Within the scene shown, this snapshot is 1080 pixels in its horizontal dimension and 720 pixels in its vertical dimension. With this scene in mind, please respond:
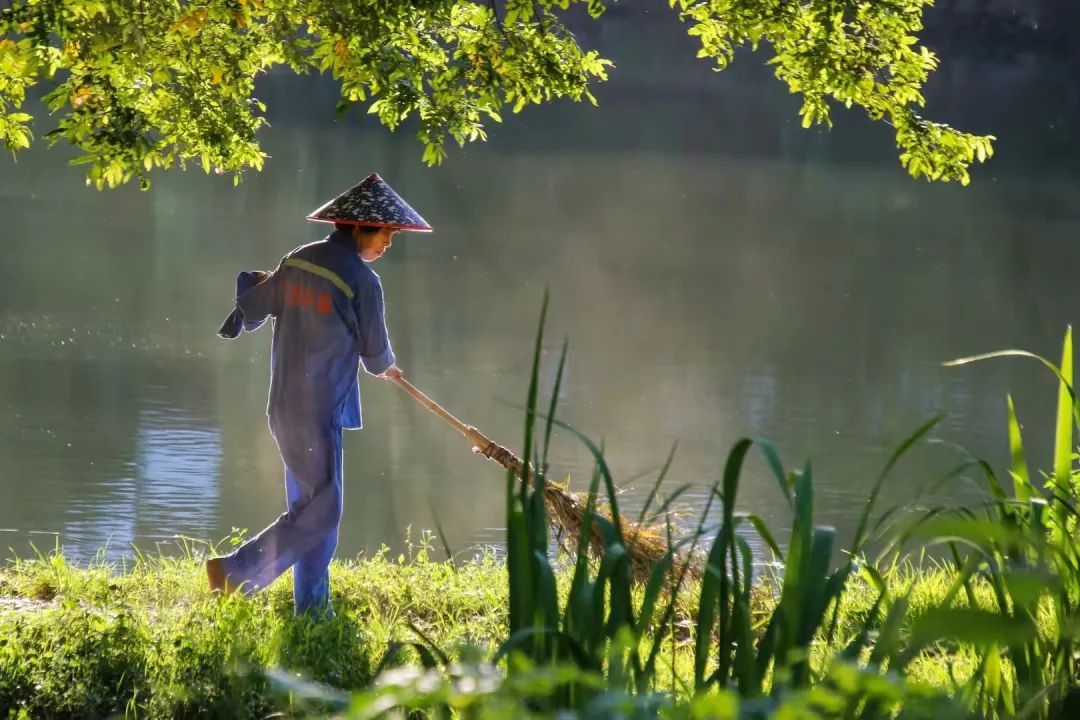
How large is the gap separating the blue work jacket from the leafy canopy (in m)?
0.54

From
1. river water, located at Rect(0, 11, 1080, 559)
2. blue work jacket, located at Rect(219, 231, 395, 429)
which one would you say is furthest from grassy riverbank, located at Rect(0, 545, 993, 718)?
river water, located at Rect(0, 11, 1080, 559)

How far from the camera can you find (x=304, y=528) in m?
5.49

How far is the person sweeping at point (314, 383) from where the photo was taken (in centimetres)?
549

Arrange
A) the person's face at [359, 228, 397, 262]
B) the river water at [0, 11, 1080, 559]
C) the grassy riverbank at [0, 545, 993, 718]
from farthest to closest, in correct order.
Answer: the river water at [0, 11, 1080, 559] → the person's face at [359, 228, 397, 262] → the grassy riverbank at [0, 545, 993, 718]

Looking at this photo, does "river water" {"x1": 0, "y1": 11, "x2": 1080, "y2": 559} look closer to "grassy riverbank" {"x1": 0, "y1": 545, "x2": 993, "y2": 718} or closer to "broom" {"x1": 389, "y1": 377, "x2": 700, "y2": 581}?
"broom" {"x1": 389, "y1": 377, "x2": 700, "y2": 581}

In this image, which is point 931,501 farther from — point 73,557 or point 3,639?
point 3,639

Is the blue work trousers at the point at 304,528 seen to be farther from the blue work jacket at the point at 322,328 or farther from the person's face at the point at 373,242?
the person's face at the point at 373,242

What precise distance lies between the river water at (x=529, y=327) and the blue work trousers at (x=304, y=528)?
Result: 1.17 metres

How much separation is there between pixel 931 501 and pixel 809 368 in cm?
559

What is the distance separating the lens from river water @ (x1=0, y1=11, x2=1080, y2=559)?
10.2m

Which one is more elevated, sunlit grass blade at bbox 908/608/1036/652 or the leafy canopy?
the leafy canopy

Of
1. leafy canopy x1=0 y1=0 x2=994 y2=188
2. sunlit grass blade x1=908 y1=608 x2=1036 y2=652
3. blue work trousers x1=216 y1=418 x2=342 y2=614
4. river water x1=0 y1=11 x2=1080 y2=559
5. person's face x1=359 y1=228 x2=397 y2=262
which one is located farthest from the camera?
river water x1=0 y1=11 x2=1080 y2=559

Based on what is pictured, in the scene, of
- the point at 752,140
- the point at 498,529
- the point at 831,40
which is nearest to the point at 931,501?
the point at 498,529

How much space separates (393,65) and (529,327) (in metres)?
11.2
